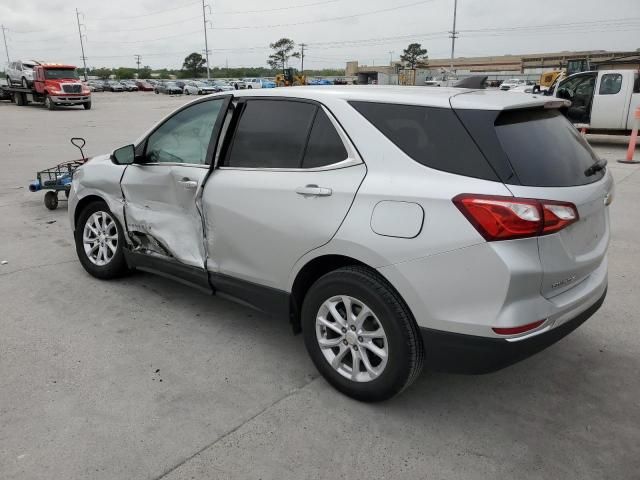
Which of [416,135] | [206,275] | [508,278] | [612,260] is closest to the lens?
[508,278]

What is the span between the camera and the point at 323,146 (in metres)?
3.01

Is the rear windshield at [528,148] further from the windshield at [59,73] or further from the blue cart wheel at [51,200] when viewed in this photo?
the windshield at [59,73]

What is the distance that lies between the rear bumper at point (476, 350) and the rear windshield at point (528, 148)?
745 millimetres

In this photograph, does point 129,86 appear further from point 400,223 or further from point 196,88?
point 400,223

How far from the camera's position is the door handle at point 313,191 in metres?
2.88

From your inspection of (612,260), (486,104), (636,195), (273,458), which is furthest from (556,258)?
(636,195)

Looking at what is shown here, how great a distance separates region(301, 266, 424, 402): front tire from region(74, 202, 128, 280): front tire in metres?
2.25

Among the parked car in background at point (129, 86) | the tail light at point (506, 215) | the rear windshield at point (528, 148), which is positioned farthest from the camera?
the parked car in background at point (129, 86)

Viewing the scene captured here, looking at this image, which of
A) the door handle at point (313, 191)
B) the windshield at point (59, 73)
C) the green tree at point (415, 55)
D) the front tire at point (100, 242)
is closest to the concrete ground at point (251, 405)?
the front tire at point (100, 242)

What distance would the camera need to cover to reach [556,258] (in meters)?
2.51

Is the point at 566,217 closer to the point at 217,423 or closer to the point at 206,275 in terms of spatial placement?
the point at 217,423

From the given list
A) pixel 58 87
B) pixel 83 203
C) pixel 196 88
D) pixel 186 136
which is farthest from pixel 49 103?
pixel 186 136

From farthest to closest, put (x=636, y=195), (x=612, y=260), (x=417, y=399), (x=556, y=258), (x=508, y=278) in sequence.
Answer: (x=636, y=195), (x=612, y=260), (x=417, y=399), (x=556, y=258), (x=508, y=278)

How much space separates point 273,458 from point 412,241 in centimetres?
126
